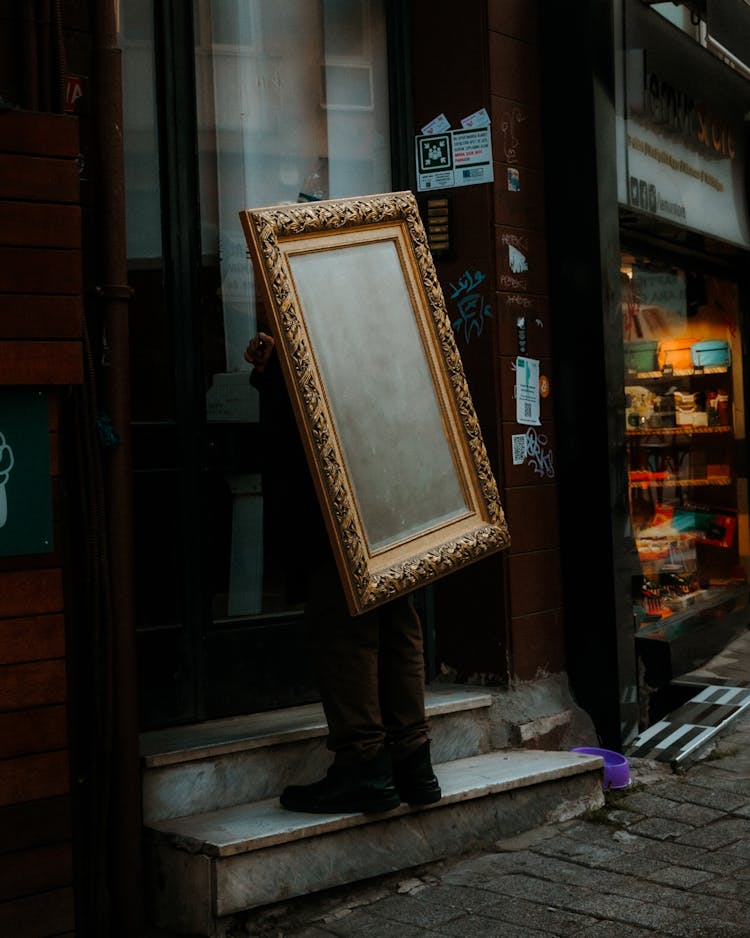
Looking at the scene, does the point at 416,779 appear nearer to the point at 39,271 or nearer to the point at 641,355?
the point at 39,271

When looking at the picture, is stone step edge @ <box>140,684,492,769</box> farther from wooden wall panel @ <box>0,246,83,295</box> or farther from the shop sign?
the shop sign

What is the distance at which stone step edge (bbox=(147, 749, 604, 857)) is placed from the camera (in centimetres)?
381

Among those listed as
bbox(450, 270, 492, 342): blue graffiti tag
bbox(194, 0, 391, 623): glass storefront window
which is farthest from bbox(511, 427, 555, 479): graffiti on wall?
bbox(194, 0, 391, 623): glass storefront window

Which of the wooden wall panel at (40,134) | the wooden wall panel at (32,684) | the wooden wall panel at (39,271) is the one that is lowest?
the wooden wall panel at (32,684)

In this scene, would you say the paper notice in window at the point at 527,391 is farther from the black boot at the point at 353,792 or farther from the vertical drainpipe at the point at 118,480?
the vertical drainpipe at the point at 118,480

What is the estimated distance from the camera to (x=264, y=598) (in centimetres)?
496

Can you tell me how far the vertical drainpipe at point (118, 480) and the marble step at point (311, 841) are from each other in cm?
13

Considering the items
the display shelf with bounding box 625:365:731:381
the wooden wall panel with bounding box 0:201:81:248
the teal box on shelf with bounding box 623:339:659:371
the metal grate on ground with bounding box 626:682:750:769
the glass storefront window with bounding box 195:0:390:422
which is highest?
the glass storefront window with bounding box 195:0:390:422

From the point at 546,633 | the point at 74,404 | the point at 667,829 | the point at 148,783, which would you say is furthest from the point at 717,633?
the point at 74,404

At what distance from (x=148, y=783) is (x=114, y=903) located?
1.28ft

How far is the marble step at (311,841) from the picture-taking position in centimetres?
375

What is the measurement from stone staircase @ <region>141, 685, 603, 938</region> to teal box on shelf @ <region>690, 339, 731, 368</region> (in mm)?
3480

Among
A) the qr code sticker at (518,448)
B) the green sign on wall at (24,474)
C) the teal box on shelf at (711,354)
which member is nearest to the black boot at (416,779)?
the green sign on wall at (24,474)

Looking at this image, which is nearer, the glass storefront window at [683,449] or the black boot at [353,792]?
the black boot at [353,792]
